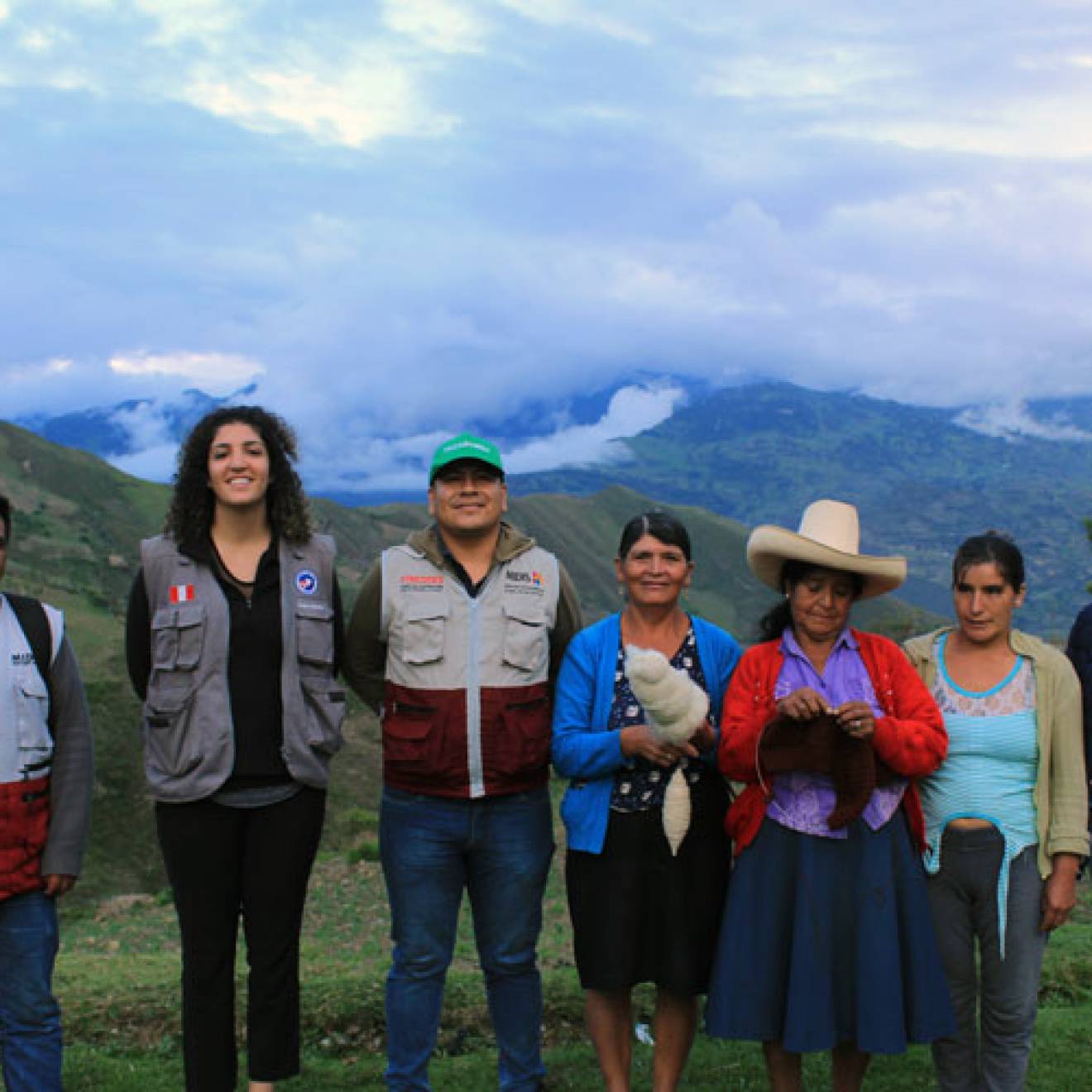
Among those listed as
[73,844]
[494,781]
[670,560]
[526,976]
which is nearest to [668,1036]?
[526,976]

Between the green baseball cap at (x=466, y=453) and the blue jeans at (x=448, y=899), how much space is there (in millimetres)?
1320

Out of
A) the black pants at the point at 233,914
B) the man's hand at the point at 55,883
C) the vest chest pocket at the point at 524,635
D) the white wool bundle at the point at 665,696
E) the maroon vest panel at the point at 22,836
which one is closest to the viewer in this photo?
the white wool bundle at the point at 665,696

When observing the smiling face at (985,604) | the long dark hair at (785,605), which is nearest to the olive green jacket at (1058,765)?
the smiling face at (985,604)

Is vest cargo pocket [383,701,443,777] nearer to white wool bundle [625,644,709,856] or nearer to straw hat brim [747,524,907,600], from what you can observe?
white wool bundle [625,644,709,856]

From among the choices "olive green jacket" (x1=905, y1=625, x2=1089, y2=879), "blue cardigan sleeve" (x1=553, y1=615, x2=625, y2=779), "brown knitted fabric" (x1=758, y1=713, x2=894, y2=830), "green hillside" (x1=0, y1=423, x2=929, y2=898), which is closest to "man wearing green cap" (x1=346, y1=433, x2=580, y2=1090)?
"blue cardigan sleeve" (x1=553, y1=615, x2=625, y2=779)

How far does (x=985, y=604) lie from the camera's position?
15.3 feet

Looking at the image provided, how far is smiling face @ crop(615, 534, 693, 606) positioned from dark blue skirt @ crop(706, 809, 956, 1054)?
946 millimetres

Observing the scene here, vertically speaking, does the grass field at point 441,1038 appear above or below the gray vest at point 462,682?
below

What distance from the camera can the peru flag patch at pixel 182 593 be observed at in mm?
4555

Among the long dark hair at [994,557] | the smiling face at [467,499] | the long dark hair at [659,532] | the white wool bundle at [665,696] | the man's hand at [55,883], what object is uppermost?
the smiling face at [467,499]

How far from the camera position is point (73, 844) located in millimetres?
4473

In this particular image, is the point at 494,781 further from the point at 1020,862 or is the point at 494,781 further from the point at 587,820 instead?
the point at 1020,862

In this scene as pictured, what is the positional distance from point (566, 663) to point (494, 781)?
539 mm

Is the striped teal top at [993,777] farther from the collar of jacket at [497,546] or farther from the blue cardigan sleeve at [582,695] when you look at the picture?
the collar of jacket at [497,546]
